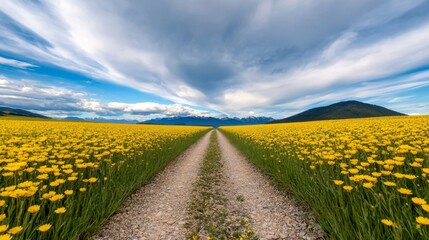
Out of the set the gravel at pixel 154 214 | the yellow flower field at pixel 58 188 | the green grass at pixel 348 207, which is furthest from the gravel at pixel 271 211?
the yellow flower field at pixel 58 188

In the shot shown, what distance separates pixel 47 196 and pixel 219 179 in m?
7.20

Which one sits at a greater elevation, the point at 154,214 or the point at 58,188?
the point at 58,188

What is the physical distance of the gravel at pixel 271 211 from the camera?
466cm

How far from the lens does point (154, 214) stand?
5.84 meters

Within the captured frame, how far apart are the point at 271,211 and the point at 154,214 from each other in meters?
3.76

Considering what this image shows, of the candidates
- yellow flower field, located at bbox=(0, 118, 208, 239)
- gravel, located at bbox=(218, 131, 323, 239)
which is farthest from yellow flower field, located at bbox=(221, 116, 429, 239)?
yellow flower field, located at bbox=(0, 118, 208, 239)

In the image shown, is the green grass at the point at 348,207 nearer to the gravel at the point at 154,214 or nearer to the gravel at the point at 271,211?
the gravel at the point at 271,211

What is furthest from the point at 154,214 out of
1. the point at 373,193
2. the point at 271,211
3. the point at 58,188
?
the point at 373,193

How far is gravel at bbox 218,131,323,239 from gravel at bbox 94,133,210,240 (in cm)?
204

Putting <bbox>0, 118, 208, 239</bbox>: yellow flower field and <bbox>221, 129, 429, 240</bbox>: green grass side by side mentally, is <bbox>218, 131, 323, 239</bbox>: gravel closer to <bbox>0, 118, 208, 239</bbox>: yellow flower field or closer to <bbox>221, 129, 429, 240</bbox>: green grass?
<bbox>221, 129, 429, 240</bbox>: green grass

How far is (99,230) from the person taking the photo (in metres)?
4.72

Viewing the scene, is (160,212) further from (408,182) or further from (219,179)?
(408,182)

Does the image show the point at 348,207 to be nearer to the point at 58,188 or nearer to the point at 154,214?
the point at 154,214

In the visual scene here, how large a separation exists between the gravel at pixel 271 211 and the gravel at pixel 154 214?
2.04 m
